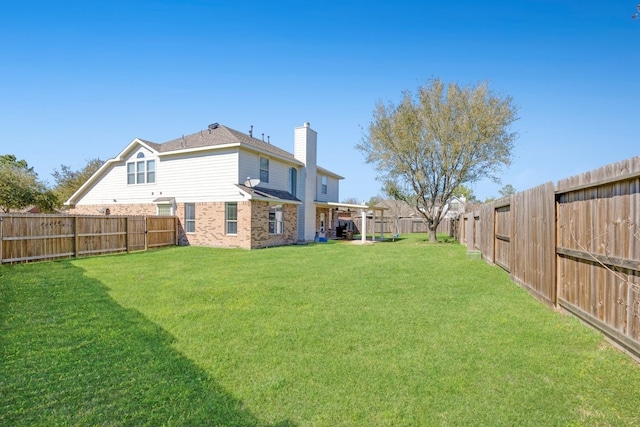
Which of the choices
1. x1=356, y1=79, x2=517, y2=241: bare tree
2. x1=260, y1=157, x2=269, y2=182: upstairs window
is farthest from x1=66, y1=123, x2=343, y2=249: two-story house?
x1=356, y1=79, x2=517, y2=241: bare tree

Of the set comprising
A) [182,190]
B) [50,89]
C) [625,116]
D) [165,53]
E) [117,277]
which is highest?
[165,53]

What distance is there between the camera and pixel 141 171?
65.0 feet

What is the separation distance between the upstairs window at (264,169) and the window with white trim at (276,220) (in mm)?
1732

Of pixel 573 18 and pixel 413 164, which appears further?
pixel 413 164

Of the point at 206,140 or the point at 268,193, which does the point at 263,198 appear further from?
the point at 206,140

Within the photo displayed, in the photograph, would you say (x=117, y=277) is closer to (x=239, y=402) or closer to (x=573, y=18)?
(x=239, y=402)

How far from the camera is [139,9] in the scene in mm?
10242

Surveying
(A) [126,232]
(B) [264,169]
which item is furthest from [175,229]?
(B) [264,169]

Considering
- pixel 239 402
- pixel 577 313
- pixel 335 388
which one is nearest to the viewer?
pixel 239 402

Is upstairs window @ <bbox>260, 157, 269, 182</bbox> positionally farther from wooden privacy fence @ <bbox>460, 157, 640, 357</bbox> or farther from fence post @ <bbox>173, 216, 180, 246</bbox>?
wooden privacy fence @ <bbox>460, 157, 640, 357</bbox>

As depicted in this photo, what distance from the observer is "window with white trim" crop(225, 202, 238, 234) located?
55.4ft

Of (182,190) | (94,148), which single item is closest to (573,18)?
(182,190)

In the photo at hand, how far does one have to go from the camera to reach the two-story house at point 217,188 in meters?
17.0

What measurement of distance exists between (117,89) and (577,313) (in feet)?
53.0
